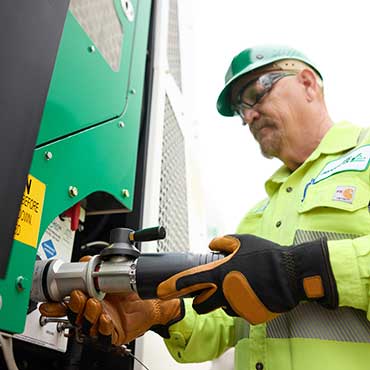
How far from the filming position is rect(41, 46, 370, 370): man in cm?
98

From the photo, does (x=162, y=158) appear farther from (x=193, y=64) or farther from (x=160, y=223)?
(x=193, y=64)

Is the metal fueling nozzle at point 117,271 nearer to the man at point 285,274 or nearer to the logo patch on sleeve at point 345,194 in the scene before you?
the man at point 285,274

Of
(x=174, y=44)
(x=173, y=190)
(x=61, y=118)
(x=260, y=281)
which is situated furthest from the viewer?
Result: (x=174, y=44)

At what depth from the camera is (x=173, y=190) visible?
85.3 inches

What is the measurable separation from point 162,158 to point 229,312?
1.12 metres

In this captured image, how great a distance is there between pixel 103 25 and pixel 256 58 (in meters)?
0.66

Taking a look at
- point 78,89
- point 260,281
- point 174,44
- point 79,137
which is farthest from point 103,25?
point 174,44

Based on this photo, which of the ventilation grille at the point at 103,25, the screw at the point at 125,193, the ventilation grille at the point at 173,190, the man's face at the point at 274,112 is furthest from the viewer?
the ventilation grille at the point at 173,190

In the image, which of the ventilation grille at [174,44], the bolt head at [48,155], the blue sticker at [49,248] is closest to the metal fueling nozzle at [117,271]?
the blue sticker at [49,248]

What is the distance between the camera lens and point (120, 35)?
1.59m

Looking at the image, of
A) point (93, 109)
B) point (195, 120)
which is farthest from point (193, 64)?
point (93, 109)

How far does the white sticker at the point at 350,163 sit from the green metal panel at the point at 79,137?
2.07 ft

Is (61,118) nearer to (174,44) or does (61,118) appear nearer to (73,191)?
(73,191)

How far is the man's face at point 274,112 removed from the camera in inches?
69.1
